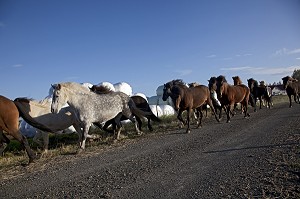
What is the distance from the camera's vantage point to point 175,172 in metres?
6.07

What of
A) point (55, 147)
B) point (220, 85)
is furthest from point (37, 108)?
point (220, 85)

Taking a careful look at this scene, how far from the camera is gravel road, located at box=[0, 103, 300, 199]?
193 inches

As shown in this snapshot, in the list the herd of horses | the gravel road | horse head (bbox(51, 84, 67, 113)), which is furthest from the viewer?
horse head (bbox(51, 84, 67, 113))

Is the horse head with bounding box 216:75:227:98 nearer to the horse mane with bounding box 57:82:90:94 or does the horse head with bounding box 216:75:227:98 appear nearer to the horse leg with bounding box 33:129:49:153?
the horse mane with bounding box 57:82:90:94

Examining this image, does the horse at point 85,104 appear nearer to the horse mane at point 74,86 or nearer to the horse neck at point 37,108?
the horse mane at point 74,86

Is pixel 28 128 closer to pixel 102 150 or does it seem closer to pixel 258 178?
pixel 102 150

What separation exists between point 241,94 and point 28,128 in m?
12.2

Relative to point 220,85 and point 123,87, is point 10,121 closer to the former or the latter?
point 220,85

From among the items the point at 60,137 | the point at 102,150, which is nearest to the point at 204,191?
the point at 102,150

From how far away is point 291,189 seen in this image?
14.8 ft

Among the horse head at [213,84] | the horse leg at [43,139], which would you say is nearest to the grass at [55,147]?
the horse leg at [43,139]

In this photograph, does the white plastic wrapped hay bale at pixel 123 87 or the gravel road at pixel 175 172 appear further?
the white plastic wrapped hay bale at pixel 123 87

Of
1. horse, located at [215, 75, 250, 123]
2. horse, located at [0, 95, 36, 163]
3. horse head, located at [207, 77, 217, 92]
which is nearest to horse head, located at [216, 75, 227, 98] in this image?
horse, located at [215, 75, 250, 123]

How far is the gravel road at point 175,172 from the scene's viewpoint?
16.1 ft
